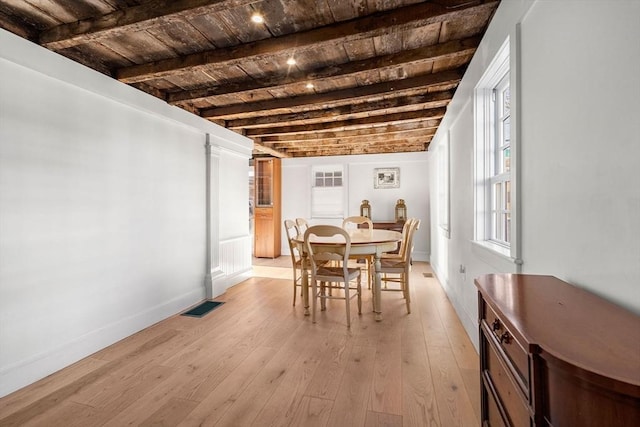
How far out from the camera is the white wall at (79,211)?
192 cm

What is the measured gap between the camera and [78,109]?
91.0 inches

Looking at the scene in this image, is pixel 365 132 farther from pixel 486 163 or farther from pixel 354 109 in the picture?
pixel 486 163

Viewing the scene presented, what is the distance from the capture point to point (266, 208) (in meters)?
6.64

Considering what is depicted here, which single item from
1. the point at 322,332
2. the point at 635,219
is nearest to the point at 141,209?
the point at 322,332

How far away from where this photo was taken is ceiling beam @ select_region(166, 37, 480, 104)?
7.50ft

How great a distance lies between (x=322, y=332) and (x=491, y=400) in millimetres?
1739

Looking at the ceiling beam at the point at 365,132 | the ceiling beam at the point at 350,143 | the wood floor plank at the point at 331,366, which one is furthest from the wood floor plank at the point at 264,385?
the ceiling beam at the point at 350,143

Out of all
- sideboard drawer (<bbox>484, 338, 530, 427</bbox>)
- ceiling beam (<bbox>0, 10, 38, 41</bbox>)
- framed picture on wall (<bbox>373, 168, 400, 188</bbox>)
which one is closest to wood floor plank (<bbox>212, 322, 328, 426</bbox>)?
sideboard drawer (<bbox>484, 338, 530, 427</bbox>)

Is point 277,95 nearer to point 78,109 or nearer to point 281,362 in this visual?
point 78,109

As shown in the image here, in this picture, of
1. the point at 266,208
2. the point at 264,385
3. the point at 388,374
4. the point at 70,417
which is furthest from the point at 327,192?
the point at 70,417

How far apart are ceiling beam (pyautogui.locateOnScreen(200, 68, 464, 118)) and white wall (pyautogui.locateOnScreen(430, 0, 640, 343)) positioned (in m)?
0.94

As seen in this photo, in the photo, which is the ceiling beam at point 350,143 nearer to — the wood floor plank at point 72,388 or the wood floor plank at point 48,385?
the wood floor plank at point 72,388

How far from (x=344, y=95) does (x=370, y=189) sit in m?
3.59

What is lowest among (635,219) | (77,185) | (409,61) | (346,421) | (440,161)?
(346,421)
